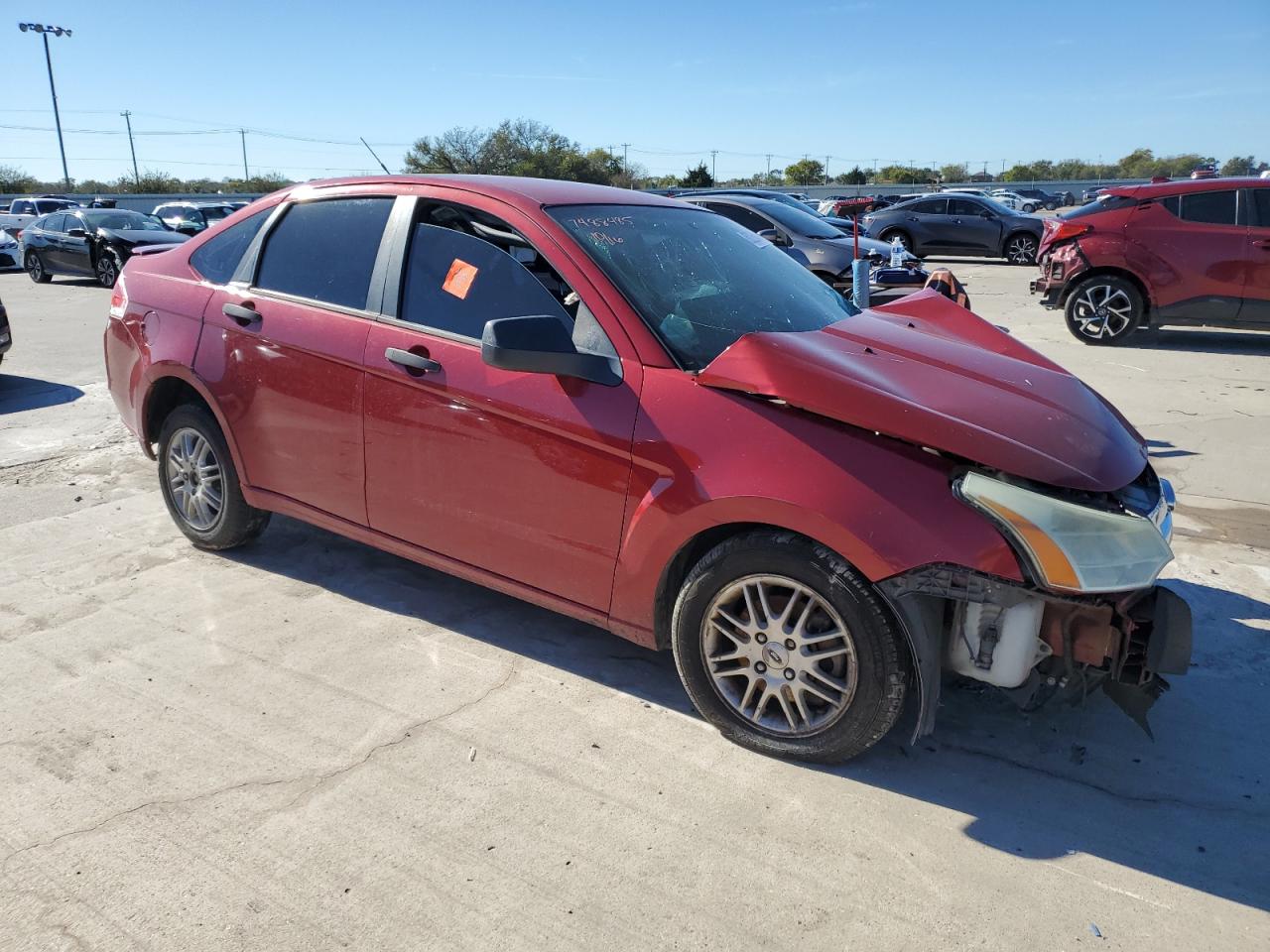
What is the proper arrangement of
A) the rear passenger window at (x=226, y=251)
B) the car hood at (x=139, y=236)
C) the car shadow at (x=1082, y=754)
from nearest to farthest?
the car shadow at (x=1082, y=754) < the rear passenger window at (x=226, y=251) < the car hood at (x=139, y=236)

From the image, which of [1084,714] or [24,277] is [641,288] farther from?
[24,277]

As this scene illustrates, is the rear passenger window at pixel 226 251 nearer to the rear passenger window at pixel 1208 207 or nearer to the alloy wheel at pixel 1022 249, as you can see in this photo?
the rear passenger window at pixel 1208 207

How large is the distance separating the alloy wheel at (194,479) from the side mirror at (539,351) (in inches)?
79.5

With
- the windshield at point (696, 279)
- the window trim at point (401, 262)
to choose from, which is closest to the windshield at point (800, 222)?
the windshield at point (696, 279)

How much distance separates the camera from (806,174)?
280 ft

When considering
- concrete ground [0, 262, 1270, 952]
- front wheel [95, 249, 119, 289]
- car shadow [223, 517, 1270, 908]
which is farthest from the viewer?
front wheel [95, 249, 119, 289]

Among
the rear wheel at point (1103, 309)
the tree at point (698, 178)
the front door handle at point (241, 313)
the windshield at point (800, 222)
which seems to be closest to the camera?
the front door handle at point (241, 313)

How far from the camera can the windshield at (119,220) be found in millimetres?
18328

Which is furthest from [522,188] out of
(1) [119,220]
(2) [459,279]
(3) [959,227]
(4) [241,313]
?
(3) [959,227]

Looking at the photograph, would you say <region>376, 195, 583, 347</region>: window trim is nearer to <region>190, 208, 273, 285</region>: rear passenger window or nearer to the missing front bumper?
<region>190, 208, 273, 285</region>: rear passenger window

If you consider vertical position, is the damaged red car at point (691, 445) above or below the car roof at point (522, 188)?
below

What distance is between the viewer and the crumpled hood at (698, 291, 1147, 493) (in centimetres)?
274

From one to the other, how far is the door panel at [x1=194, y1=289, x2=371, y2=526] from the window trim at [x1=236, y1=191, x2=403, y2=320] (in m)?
0.03

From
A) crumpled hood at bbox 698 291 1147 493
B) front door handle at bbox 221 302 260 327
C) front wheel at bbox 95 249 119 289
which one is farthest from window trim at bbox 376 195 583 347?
front wheel at bbox 95 249 119 289
